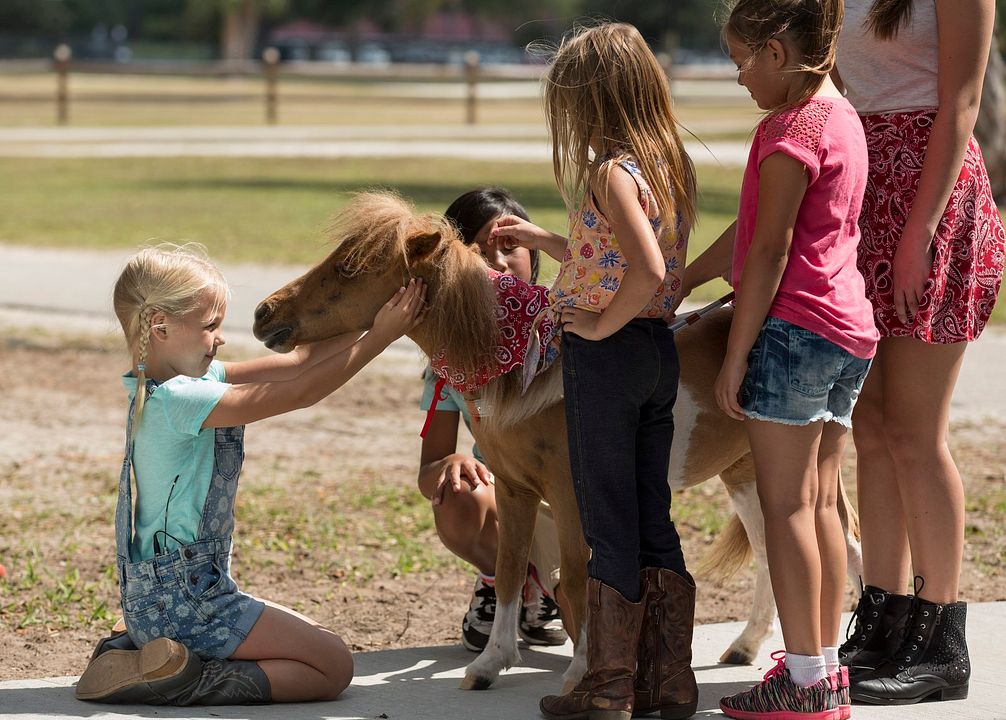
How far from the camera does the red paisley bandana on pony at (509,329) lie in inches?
151

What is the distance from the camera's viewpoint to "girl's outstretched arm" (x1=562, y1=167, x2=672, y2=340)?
3387 mm

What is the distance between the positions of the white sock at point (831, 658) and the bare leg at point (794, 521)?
0.06m

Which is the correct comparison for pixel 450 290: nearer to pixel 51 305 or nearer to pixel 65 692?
pixel 65 692

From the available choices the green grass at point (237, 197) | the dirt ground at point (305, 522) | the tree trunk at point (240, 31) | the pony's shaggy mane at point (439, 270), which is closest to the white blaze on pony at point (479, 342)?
the pony's shaggy mane at point (439, 270)

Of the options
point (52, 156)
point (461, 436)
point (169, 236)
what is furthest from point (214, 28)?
point (461, 436)

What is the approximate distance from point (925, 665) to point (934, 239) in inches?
47.3

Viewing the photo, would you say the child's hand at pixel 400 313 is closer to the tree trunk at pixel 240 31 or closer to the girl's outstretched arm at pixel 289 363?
the girl's outstretched arm at pixel 289 363

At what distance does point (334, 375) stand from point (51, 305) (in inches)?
308

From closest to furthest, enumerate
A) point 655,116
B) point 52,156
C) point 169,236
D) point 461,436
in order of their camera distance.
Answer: point 655,116, point 461,436, point 169,236, point 52,156

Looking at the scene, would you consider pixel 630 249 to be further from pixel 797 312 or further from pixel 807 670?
pixel 807 670

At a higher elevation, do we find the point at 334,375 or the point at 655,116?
the point at 655,116

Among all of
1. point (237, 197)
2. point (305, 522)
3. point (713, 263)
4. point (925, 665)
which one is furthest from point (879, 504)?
point (237, 197)

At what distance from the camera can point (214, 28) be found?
8706 cm

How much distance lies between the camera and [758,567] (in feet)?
14.4
